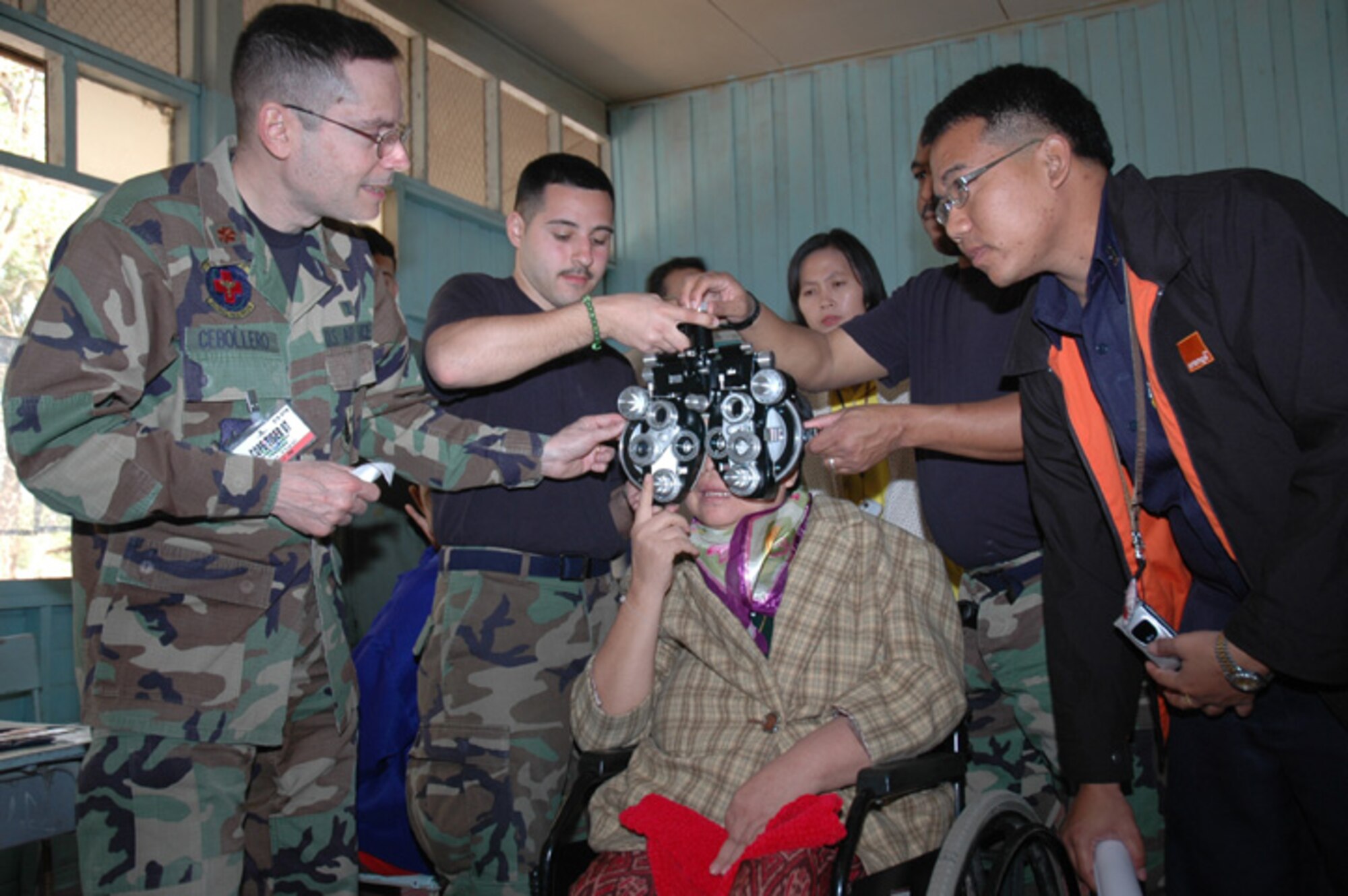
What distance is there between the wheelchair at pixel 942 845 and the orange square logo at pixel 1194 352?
0.83 m

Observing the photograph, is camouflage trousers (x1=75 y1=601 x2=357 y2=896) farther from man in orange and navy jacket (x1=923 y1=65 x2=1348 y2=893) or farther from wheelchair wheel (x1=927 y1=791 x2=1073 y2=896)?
man in orange and navy jacket (x1=923 y1=65 x2=1348 y2=893)

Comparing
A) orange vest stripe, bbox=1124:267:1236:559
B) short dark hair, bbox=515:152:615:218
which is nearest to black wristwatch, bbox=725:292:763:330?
short dark hair, bbox=515:152:615:218

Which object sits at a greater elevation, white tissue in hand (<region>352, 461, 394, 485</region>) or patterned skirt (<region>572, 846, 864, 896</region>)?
white tissue in hand (<region>352, 461, 394, 485</region>)

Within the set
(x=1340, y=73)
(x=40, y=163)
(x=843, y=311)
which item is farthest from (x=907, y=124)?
(x=40, y=163)

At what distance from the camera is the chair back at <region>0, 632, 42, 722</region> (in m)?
3.09

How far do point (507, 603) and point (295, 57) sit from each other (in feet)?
4.01

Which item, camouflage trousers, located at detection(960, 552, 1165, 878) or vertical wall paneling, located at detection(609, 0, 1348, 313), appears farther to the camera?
vertical wall paneling, located at detection(609, 0, 1348, 313)

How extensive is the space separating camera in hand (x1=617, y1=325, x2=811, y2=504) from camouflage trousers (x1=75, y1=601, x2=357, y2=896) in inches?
29.3

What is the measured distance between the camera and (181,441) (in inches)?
69.4

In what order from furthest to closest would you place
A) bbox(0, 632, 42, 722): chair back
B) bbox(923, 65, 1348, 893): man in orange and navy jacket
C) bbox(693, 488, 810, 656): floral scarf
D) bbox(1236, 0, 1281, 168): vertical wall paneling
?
bbox(1236, 0, 1281, 168): vertical wall paneling
bbox(0, 632, 42, 722): chair back
bbox(693, 488, 810, 656): floral scarf
bbox(923, 65, 1348, 893): man in orange and navy jacket

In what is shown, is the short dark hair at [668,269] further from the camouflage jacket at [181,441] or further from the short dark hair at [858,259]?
the camouflage jacket at [181,441]

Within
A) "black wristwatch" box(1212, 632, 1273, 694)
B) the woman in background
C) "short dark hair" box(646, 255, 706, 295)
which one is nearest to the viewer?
"black wristwatch" box(1212, 632, 1273, 694)

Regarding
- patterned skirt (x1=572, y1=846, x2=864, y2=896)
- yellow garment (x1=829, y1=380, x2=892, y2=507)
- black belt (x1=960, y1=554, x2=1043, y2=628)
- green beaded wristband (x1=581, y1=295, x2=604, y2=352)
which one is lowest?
patterned skirt (x1=572, y1=846, x2=864, y2=896)

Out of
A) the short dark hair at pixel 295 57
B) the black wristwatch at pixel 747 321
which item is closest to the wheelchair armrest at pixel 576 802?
the black wristwatch at pixel 747 321
